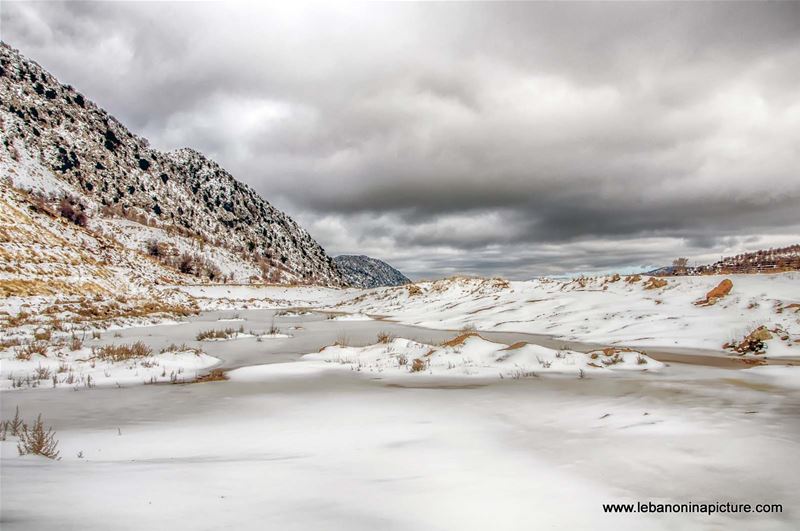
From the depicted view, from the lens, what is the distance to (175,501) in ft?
9.95

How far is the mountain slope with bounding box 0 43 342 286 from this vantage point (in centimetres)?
9162

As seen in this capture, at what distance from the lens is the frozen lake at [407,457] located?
3.02 meters

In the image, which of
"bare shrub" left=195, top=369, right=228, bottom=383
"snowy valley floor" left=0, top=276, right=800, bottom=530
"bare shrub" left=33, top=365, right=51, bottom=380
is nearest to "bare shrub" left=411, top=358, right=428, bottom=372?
"snowy valley floor" left=0, top=276, right=800, bottom=530

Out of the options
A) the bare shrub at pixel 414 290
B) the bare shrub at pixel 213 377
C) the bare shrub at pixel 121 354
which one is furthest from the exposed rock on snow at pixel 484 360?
the bare shrub at pixel 414 290

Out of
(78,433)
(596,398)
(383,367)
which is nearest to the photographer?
(78,433)

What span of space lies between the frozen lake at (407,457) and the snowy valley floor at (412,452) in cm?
2

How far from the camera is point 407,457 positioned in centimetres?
463

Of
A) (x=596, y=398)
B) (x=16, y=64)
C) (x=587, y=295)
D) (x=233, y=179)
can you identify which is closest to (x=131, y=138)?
(x=16, y=64)

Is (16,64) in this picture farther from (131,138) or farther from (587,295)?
(587,295)

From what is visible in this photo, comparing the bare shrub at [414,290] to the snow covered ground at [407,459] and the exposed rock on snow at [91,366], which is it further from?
the snow covered ground at [407,459]

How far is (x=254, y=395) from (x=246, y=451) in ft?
11.6

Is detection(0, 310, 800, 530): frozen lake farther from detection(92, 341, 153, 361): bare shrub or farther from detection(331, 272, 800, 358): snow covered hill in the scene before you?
detection(331, 272, 800, 358): snow covered hill

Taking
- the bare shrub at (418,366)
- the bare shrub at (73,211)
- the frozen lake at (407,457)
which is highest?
the bare shrub at (73,211)

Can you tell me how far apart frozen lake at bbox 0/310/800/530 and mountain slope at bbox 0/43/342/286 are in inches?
3883
